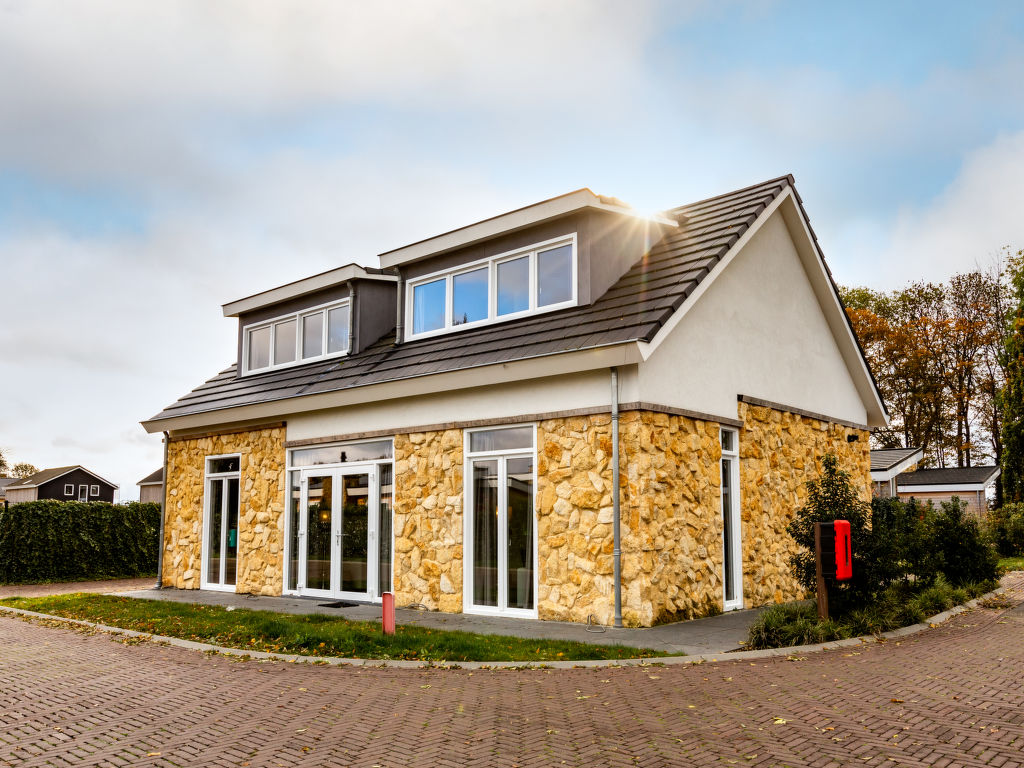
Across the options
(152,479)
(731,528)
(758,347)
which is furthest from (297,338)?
(152,479)

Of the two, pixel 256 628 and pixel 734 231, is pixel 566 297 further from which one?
pixel 256 628

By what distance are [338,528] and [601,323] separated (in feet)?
21.0

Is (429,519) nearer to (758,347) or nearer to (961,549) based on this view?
(758,347)

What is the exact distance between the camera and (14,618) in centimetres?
1426

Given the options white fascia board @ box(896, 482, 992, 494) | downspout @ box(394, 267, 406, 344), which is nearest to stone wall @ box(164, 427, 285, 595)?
downspout @ box(394, 267, 406, 344)

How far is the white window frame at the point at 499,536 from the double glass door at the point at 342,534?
1.96 meters

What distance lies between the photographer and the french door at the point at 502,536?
12.3 metres

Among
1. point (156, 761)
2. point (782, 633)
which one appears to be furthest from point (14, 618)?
point (782, 633)

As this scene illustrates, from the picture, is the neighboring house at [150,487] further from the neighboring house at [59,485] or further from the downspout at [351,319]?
the downspout at [351,319]

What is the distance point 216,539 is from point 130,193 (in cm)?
842

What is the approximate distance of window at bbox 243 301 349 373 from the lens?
17922 mm

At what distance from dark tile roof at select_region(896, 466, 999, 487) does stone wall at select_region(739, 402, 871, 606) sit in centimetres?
2483

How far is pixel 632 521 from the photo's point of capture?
1109 centimetres

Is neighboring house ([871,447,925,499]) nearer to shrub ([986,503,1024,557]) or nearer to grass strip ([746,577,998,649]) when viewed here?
shrub ([986,503,1024,557])
